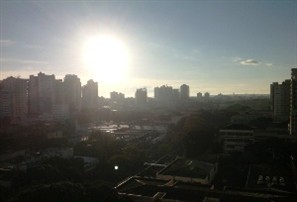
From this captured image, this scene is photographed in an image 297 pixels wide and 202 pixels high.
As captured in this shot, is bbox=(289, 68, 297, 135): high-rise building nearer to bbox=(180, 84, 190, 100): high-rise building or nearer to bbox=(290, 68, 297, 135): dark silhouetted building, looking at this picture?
bbox=(290, 68, 297, 135): dark silhouetted building

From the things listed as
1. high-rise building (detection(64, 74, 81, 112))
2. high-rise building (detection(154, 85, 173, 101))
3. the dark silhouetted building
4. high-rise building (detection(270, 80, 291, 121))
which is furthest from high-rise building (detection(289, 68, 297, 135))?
high-rise building (detection(154, 85, 173, 101))

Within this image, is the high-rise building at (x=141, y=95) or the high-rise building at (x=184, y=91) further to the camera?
the high-rise building at (x=184, y=91)

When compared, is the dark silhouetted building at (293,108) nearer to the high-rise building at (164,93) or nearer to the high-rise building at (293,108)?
the high-rise building at (293,108)

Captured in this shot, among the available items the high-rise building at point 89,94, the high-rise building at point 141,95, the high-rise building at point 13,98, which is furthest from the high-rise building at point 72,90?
the high-rise building at point 141,95

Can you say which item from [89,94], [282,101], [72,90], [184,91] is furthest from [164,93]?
[282,101]

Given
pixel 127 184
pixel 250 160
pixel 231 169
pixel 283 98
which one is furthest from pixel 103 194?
pixel 283 98
